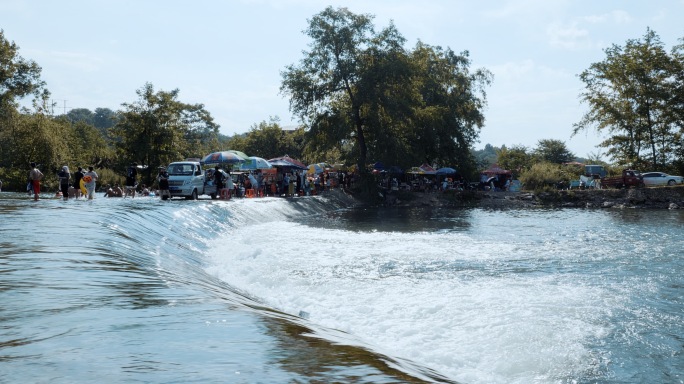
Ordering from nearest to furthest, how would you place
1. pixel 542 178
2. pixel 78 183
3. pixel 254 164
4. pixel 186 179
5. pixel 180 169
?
pixel 78 183 → pixel 186 179 → pixel 180 169 → pixel 254 164 → pixel 542 178

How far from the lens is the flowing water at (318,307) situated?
580cm

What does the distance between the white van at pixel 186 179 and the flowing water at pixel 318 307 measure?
10781 mm

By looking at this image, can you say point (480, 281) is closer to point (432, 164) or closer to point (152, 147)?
point (152, 147)

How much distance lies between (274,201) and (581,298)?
2659cm

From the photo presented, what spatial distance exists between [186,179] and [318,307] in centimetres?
2296

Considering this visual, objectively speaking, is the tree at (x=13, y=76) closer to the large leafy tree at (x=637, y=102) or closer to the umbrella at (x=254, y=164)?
the umbrella at (x=254, y=164)

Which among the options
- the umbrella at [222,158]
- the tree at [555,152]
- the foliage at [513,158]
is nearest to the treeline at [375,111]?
the umbrella at [222,158]

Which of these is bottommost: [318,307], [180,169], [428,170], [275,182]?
[318,307]

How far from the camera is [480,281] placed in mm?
13938

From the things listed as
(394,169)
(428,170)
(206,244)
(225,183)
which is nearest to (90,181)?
(225,183)

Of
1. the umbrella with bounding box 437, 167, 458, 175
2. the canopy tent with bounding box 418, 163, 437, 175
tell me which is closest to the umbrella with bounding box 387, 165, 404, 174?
the canopy tent with bounding box 418, 163, 437, 175

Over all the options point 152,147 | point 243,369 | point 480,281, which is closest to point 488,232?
point 480,281

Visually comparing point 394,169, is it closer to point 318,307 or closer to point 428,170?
point 428,170

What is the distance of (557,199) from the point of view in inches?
2117
